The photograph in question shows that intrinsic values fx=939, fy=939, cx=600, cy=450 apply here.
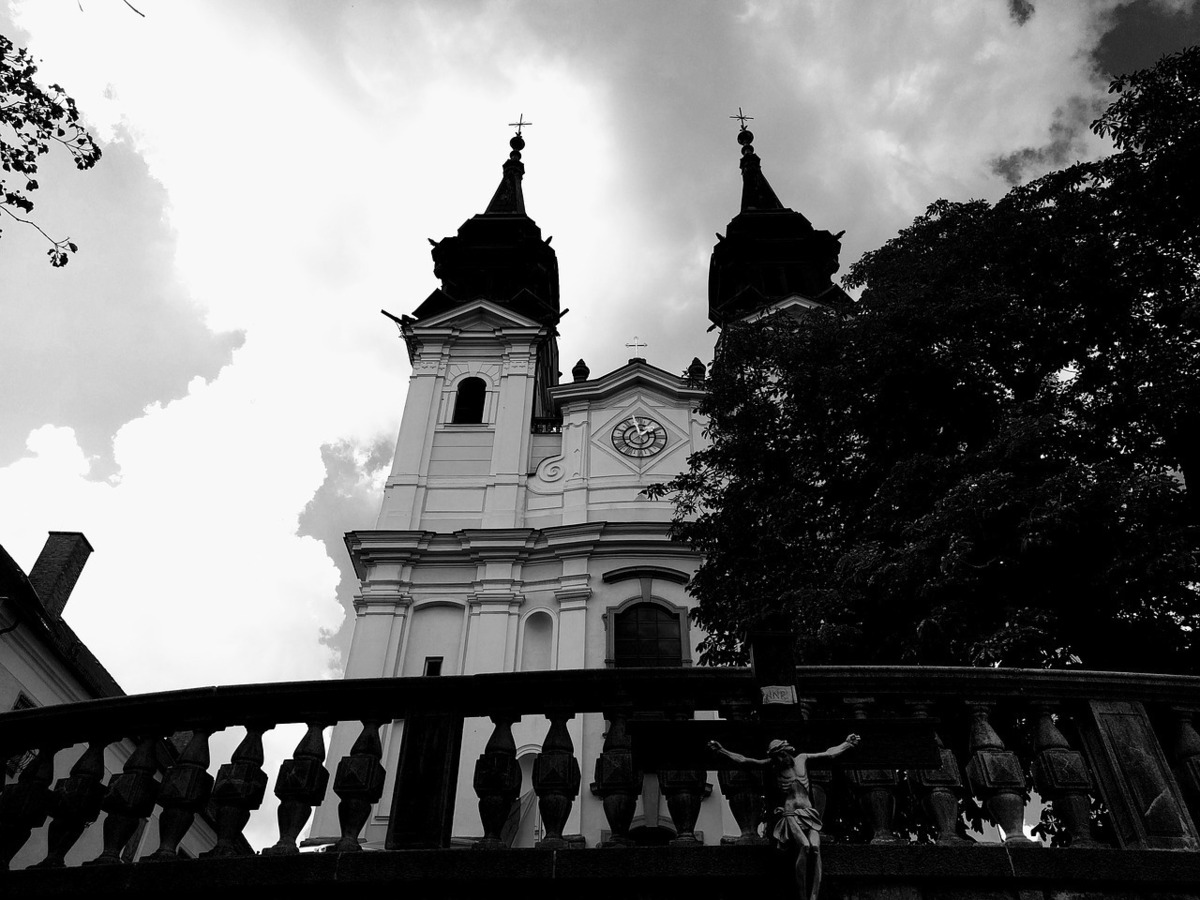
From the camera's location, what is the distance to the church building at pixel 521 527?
17.3 metres

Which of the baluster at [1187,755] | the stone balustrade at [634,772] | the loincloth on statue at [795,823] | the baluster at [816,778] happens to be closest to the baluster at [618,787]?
the stone balustrade at [634,772]

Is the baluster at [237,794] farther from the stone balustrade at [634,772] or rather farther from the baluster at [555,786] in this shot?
the baluster at [555,786]

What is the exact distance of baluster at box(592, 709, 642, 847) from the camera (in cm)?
456

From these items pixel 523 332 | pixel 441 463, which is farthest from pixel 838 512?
pixel 523 332

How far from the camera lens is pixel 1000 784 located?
464cm

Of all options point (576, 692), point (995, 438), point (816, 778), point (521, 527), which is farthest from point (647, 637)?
point (816, 778)

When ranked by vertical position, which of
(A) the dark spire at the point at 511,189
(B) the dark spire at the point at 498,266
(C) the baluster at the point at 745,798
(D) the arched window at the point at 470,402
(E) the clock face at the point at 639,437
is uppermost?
(A) the dark spire at the point at 511,189

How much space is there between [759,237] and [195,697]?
26335mm

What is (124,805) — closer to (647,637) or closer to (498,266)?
(647,637)

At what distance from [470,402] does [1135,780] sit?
18.7 m

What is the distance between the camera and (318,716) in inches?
202

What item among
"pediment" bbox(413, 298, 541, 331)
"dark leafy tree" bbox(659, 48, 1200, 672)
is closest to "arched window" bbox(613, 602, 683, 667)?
"dark leafy tree" bbox(659, 48, 1200, 672)

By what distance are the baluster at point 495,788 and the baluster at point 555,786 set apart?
0.45 feet

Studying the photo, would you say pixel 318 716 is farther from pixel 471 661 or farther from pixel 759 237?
pixel 759 237
